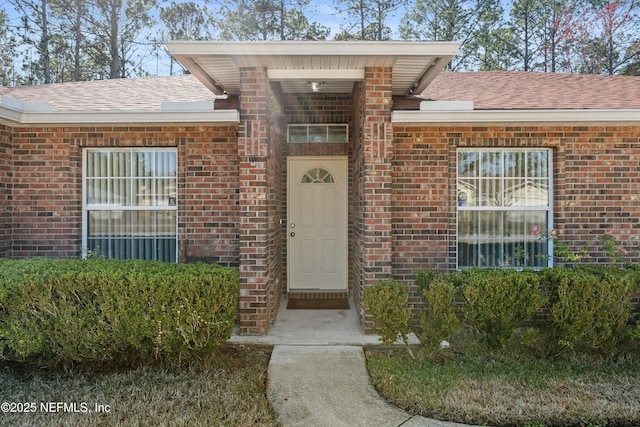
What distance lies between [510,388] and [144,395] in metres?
3.30

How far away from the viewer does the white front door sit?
7430mm

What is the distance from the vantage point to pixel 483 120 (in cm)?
560

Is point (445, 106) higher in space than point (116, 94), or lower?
lower

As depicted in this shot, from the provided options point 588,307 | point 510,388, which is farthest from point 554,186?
point 510,388

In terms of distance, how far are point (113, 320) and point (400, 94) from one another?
16.3 feet

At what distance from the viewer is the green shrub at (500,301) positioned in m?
4.54

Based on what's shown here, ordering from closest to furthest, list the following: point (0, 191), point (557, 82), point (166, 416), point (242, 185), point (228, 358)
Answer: point (166, 416)
point (228, 358)
point (242, 185)
point (0, 191)
point (557, 82)

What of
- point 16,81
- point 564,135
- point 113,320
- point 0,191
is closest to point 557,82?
point 564,135

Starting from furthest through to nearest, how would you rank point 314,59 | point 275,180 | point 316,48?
point 275,180
point 314,59
point 316,48

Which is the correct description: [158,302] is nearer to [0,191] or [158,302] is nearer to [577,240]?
[0,191]

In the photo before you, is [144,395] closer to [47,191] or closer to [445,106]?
[47,191]

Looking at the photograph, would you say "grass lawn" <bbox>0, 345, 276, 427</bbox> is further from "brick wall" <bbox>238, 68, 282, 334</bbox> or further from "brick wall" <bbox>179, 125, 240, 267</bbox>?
"brick wall" <bbox>179, 125, 240, 267</bbox>

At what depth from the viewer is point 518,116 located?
5.57 metres

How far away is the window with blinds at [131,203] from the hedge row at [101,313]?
1801 millimetres
